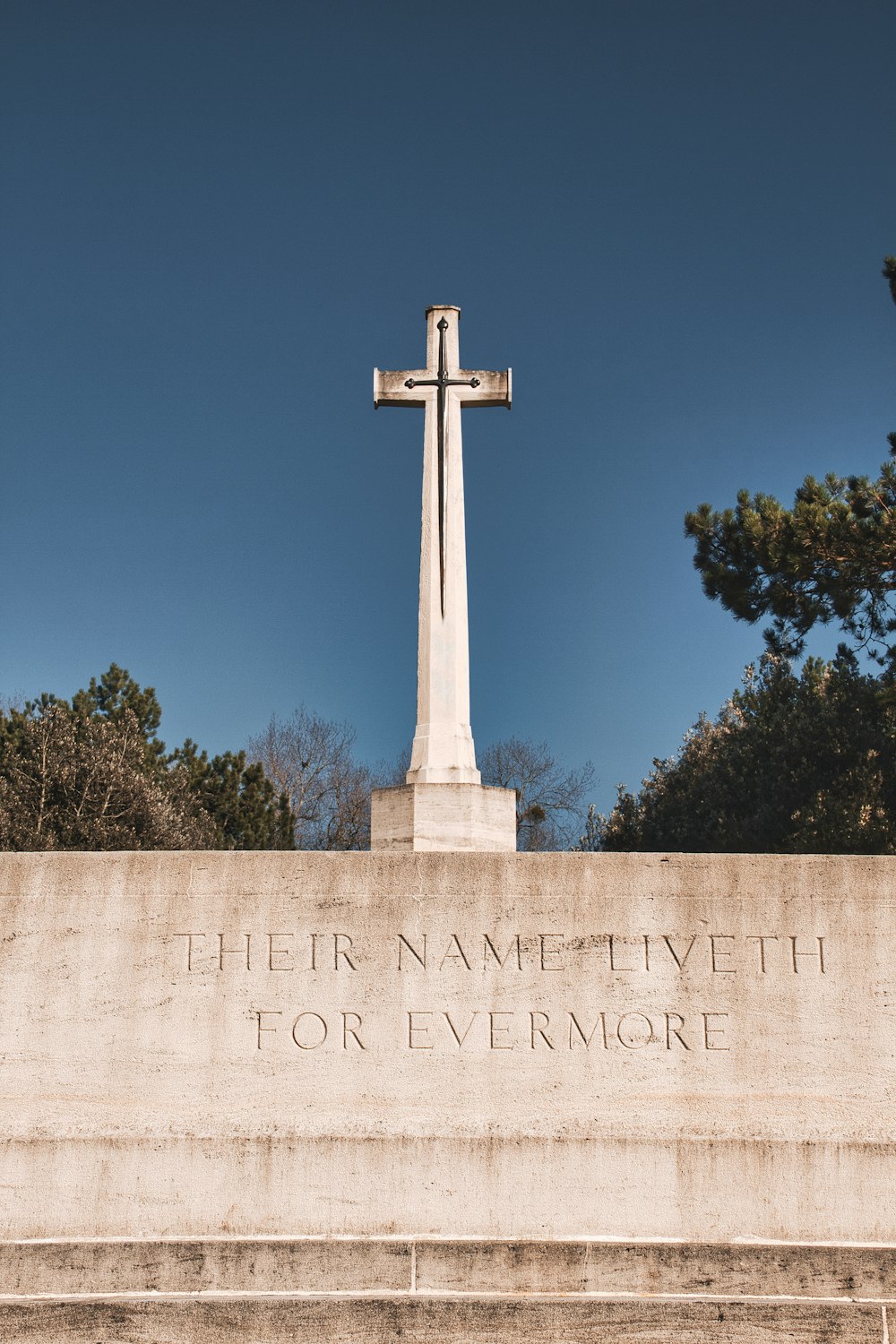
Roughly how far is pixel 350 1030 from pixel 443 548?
3272 millimetres

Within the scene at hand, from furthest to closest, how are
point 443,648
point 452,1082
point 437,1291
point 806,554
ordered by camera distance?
point 806,554 < point 443,648 < point 452,1082 < point 437,1291

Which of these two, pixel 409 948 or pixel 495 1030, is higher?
pixel 409 948

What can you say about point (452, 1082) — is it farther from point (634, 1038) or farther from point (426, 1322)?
point (426, 1322)

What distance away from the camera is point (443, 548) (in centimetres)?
770

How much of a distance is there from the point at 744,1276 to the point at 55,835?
16944mm

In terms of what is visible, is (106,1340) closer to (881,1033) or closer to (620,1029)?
(620,1029)

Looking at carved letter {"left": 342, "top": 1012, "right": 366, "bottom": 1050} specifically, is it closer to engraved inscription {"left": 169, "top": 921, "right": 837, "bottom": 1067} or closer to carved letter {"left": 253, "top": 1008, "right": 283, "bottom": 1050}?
engraved inscription {"left": 169, "top": 921, "right": 837, "bottom": 1067}

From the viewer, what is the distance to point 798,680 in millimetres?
29469

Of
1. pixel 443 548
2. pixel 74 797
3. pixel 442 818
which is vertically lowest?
pixel 442 818

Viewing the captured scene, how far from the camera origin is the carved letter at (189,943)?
6.20 m

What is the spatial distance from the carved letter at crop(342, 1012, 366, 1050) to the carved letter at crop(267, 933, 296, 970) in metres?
0.40

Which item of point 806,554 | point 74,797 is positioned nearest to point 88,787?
point 74,797

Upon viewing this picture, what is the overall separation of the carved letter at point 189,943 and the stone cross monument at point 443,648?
4.53ft

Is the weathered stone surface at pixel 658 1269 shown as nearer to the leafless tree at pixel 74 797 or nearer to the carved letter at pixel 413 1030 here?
the carved letter at pixel 413 1030
